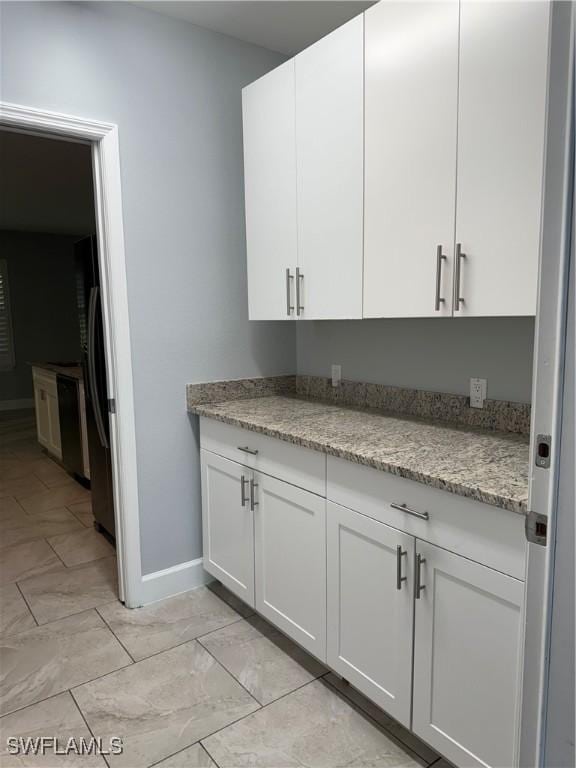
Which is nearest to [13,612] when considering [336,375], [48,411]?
[336,375]

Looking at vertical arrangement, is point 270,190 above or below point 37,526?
above

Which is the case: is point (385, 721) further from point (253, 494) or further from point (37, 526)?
point (37, 526)

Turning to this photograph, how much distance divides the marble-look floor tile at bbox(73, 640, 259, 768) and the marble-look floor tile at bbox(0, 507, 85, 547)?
159cm

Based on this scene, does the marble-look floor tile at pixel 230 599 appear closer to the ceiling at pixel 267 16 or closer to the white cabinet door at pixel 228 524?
the white cabinet door at pixel 228 524

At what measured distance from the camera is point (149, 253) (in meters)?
2.37

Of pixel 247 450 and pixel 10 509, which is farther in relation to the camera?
pixel 10 509

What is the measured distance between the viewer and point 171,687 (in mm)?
1961

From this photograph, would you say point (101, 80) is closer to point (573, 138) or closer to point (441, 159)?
point (441, 159)

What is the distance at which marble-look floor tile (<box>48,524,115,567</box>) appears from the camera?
9.96 ft

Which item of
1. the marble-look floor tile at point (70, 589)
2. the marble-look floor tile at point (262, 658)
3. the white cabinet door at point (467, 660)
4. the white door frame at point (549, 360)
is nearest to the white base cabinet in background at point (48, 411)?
the marble-look floor tile at point (70, 589)

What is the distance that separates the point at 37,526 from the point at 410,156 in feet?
10.5

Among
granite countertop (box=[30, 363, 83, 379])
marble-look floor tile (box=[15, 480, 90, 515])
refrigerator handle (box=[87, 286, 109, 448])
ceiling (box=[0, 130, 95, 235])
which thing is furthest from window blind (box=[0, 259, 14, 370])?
refrigerator handle (box=[87, 286, 109, 448])

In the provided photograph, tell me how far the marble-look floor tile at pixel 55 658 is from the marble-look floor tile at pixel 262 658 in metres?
0.39

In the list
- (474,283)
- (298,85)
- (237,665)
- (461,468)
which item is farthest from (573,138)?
(237,665)
